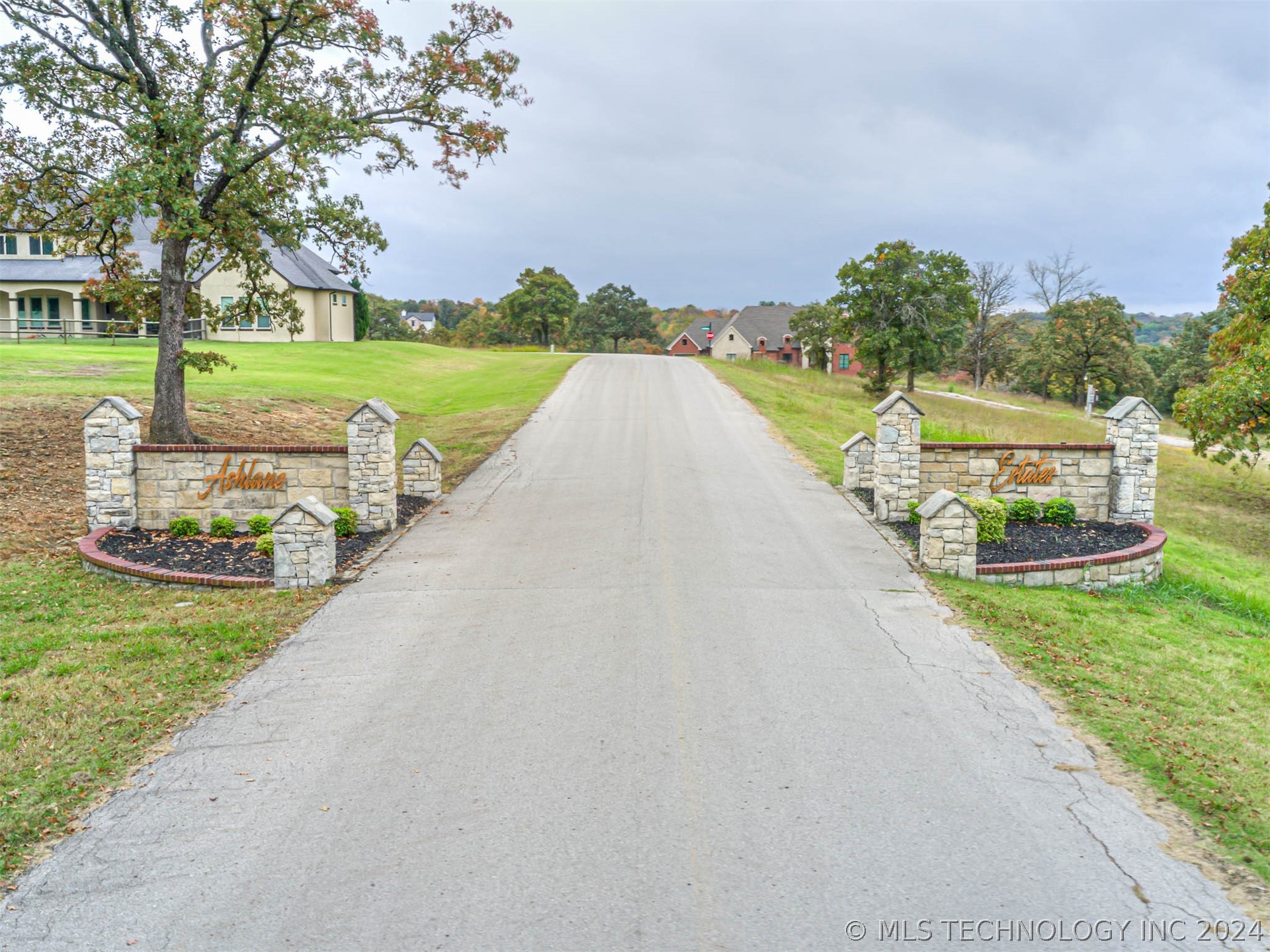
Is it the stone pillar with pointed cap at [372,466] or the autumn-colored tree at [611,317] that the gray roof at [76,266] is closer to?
the stone pillar with pointed cap at [372,466]

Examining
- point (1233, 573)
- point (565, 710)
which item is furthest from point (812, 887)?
point (1233, 573)

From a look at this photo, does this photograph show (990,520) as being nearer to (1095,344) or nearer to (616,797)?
(616,797)

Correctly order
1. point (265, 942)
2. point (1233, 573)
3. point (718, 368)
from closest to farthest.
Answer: point (265, 942) < point (1233, 573) < point (718, 368)

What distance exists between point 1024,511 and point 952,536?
11.7ft

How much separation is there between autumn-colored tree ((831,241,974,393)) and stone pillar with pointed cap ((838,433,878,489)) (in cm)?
2380

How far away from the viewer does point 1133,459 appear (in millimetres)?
14914

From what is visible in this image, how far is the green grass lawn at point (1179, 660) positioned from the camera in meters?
6.50

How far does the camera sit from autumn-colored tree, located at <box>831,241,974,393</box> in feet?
131

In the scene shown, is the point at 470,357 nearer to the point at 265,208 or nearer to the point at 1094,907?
the point at 265,208

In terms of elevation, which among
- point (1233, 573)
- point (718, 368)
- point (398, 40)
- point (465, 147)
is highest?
point (398, 40)

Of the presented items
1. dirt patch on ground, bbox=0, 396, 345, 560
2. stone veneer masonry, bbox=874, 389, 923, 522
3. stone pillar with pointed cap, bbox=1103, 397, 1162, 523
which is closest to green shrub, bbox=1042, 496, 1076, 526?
stone pillar with pointed cap, bbox=1103, 397, 1162, 523

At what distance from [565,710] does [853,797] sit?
107 inches

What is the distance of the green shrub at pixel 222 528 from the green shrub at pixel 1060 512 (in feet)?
47.2

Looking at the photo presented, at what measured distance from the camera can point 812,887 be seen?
5203 millimetres
